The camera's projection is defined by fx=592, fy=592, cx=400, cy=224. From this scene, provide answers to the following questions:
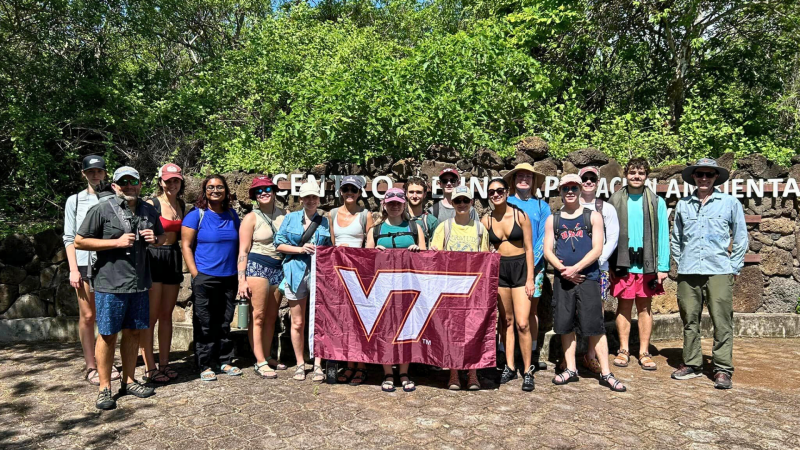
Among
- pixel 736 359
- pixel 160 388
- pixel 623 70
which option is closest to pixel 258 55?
pixel 623 70

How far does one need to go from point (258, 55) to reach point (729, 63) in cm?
1164

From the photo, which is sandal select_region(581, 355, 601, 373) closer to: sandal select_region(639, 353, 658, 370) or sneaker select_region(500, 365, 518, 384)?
sandal select_region(639, 353, 658, 370)

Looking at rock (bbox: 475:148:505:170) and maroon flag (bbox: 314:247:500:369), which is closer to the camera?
maroon flag (bbox: 314:247:500:369)

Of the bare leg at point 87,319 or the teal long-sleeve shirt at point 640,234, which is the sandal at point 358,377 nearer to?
the bare leg at point 87,319

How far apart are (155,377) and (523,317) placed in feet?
10.8

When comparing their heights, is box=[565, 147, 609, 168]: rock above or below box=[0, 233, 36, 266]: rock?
above

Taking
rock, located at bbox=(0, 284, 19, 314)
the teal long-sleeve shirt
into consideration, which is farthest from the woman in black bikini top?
rock, located at bbox=(0, 284, 19, 314)

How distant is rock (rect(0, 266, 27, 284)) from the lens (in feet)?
24.4

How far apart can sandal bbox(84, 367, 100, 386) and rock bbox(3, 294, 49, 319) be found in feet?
8.87

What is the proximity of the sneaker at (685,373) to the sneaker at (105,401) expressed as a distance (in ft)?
16.0

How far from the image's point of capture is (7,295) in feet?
24.3

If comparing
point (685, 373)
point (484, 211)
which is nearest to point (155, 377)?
point (484, 211)

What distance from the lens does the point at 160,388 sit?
16.7ft

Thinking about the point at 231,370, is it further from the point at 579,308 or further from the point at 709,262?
the point at 709,262
